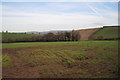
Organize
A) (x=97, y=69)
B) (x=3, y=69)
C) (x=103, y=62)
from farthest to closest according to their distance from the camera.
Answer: (x=103, y=62)
(x=3, y=69)
(x=97, y=69)

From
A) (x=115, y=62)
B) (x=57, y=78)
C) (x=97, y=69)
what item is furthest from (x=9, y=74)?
(x=115, y=62)

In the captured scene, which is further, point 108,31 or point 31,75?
point 108,31

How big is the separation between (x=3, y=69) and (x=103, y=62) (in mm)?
7023

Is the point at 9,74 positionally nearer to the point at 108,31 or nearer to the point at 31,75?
the point at 31,75

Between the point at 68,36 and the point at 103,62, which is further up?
the point at 68,36

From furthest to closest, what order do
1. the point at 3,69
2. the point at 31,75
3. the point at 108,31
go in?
the point at 108,31
the point at 3,69
the point at 31,75

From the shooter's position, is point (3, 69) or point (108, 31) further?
point (108, 31)

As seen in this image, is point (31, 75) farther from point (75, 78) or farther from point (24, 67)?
point (75, 78)

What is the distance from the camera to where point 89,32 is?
26.1m

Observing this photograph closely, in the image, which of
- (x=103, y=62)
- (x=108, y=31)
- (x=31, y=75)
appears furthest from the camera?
(x=108, y=31)

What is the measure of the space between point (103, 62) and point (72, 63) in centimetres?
225

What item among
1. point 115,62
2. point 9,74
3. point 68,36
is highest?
point 68,36

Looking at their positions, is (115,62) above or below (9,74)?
above

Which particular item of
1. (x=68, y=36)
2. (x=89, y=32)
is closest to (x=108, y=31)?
(x=89, y=32)
